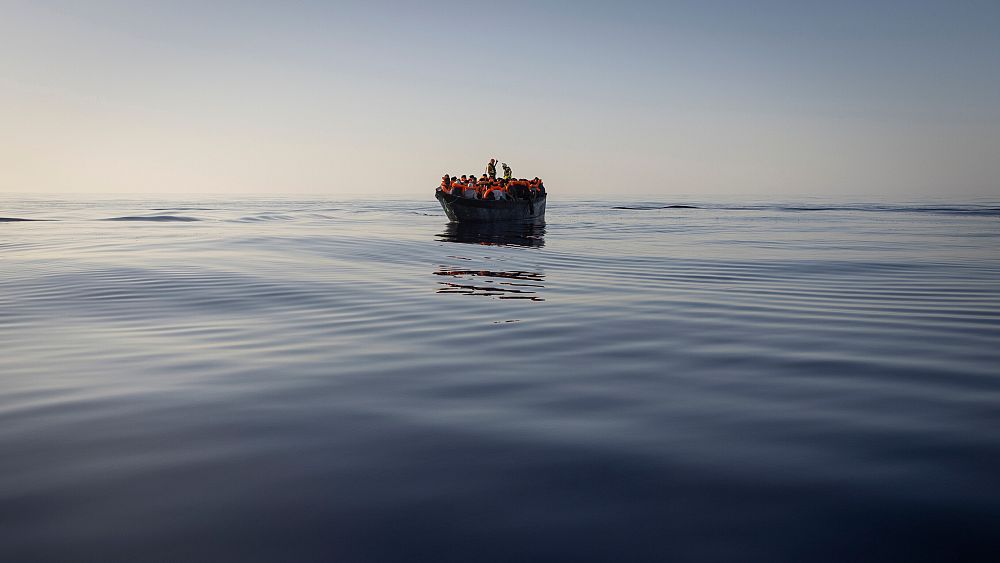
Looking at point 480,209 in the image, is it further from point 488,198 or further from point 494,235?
point 494,235

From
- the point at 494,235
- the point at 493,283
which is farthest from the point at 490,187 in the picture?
the point at 493,283

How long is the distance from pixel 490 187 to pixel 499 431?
38.4 metres

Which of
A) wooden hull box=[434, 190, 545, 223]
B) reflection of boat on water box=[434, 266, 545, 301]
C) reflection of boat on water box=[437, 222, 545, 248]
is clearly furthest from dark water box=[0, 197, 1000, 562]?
wooden hull box=[434, 190, 545, 223]

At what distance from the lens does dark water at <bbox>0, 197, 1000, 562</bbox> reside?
2.68 metres

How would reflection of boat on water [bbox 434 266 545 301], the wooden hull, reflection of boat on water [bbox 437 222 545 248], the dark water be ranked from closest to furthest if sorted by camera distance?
the dark water → reflection of boat on water [bbox 434 266 545 301] → reflection of boat on water [bbox 437 222 545 248] → the wooden hull

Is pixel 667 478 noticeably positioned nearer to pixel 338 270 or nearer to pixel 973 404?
pixel 973 404

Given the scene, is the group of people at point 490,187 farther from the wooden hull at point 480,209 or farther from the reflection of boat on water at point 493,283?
the reflection of boat on water at point 493,283

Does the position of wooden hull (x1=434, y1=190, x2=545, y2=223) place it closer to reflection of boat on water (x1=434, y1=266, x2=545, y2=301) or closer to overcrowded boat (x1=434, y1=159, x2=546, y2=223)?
overcrowded boat (x1=434, y1=159, x2=546, y2=223)

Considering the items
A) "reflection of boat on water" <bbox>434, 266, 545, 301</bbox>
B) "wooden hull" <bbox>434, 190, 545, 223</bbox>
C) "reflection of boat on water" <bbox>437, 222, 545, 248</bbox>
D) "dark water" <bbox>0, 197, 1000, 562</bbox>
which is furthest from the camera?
"wooden hull" <bbox>434, 190, 545, 223</bbox>

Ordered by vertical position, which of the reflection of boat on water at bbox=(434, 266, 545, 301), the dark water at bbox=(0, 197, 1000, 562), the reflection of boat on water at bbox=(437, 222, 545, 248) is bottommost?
the reflection of boat on water at bbox=(437, 222, 545, 248)

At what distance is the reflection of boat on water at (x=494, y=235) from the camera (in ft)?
91.4

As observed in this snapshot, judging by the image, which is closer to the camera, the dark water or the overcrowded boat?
the dark water

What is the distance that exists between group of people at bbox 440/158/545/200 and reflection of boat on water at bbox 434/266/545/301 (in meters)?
25.5

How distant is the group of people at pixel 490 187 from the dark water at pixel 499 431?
32.0 meters
